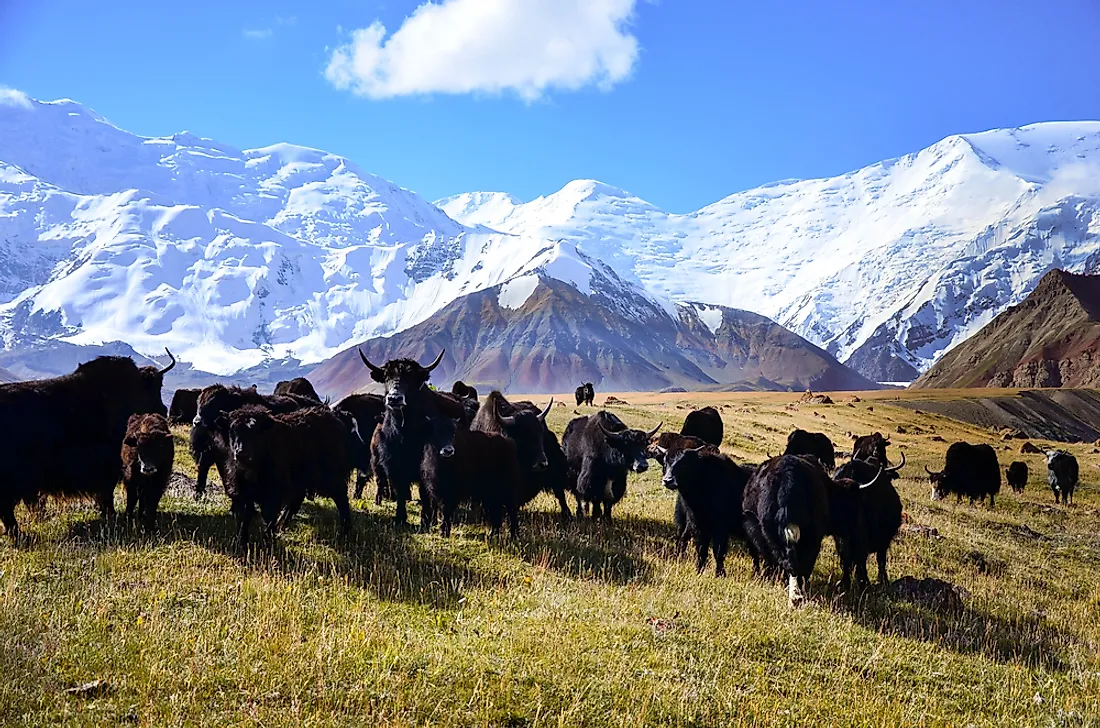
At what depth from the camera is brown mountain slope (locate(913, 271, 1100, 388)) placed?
116688 millimetres

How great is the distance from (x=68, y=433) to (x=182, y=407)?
39.4 feet

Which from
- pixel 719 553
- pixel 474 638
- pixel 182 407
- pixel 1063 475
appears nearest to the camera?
pixel 474 638

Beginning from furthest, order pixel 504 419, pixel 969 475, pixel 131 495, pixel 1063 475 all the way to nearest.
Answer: pixel 1063 475 < pixel 969 475 < pixel 504 419 < pixel 131 495

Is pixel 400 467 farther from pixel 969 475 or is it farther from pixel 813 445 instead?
pixel 969 475

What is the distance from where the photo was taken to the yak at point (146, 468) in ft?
28.8

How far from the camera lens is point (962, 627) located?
27.2 ft

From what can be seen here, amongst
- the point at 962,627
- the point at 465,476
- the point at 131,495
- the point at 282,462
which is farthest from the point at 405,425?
the point at 962,627

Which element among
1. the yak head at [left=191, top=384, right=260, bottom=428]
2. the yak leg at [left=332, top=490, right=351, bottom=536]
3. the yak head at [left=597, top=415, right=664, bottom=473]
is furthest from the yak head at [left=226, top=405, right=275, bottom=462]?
the yak head at [left=597, top=415, right=664, bottom=473]

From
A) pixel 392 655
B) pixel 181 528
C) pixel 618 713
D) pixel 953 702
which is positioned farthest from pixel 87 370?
pixel 953 702

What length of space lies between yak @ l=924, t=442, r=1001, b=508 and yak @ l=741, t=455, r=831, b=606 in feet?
49.7

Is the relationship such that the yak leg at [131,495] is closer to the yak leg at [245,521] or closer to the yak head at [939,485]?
the yak leg at [245,521]

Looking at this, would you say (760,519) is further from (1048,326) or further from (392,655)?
(1048,326)

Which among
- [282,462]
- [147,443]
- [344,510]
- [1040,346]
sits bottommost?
[344,510]

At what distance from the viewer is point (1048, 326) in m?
131
